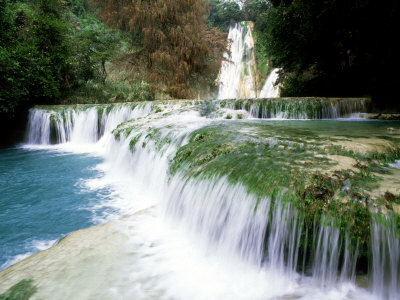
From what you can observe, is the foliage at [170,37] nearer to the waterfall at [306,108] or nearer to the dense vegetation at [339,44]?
the dense vegetation at [339,44]

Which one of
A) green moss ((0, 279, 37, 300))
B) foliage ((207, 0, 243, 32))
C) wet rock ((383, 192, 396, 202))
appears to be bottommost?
green moss ((0, 279, 37, 300))

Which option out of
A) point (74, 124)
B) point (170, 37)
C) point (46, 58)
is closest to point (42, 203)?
point (74, 124)

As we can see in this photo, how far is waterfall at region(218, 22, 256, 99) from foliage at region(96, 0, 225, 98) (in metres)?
11.6

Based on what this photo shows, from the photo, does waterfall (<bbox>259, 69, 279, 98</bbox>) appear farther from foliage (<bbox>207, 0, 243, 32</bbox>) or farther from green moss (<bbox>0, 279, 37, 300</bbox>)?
green moss (<bbox>0, 279, 37, 300</bbox>)

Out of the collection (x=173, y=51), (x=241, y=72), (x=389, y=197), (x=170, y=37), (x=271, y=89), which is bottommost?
(x=389, y=197)

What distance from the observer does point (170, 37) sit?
1389 centimetres

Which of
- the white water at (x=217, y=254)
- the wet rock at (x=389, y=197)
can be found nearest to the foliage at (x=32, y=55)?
the white water at (x=217, y=254)

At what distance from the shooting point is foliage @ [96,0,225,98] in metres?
13.5

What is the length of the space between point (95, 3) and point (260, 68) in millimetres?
18377

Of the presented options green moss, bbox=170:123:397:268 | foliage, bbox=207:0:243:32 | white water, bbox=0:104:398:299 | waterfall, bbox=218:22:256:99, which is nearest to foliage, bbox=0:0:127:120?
green moss, bbox=170:123:397:268

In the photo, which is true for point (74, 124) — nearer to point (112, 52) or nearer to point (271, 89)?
point (112, 52)

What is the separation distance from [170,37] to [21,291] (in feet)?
46.8

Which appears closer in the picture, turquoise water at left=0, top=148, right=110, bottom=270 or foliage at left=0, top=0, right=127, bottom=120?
turquoise water at left=0, top=148, right=110, bottom=270

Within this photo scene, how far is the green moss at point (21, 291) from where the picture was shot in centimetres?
173
